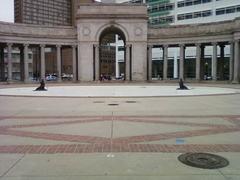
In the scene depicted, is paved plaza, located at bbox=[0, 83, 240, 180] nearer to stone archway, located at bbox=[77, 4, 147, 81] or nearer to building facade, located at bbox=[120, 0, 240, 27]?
stone archway, located at bbox=[77, 4, 147, 81]

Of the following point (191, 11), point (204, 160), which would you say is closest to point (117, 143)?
point (204, 160)

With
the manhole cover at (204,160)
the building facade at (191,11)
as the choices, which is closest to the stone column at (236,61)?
the building facade at (191,11)

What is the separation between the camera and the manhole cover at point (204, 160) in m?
6.50

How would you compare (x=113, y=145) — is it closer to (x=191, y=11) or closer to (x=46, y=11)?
(x=191, y=11)

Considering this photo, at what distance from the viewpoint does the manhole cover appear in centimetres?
650

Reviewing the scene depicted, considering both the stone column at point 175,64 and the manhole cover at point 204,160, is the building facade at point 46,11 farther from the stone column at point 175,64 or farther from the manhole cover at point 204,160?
the manhole cover at point 204,160

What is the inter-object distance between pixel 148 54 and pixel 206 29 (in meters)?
11.8

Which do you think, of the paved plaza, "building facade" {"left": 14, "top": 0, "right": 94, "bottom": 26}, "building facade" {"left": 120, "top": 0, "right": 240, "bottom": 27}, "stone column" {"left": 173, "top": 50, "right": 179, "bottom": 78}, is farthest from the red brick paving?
"building facade" {"left": 14, "top": 0, "right": 94, "bottom": 26}

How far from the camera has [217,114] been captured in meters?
14.0

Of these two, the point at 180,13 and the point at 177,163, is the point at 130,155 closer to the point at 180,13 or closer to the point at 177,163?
the point at 177,163

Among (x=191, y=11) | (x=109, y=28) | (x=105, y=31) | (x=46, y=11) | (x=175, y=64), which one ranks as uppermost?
(x=46, y=11)

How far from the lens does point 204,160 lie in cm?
688

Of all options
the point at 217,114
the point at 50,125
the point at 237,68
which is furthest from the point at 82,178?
the point at 237,68

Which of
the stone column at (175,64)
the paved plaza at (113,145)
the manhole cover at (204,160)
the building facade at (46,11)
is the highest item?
the building facade at (46,11)
